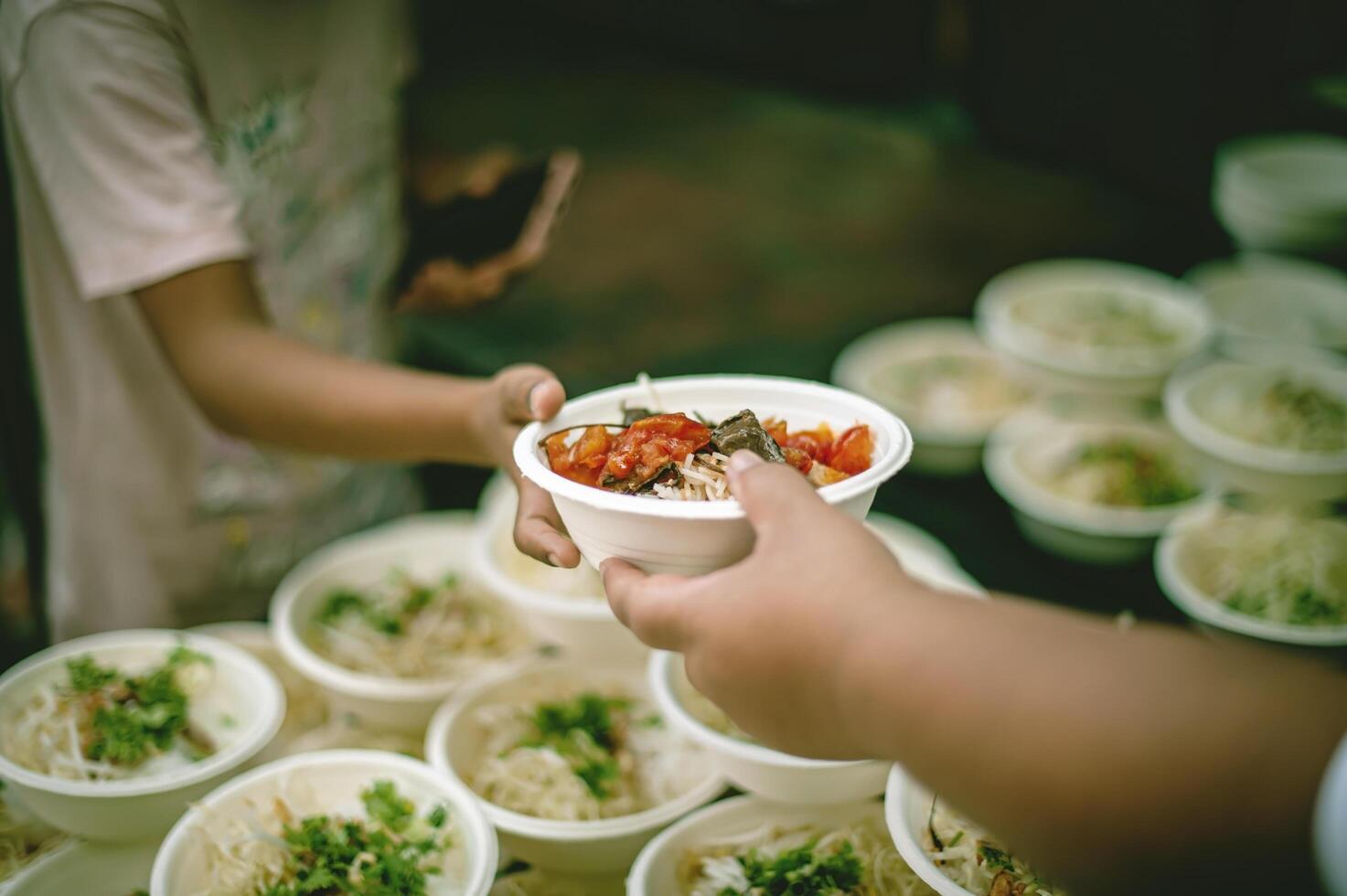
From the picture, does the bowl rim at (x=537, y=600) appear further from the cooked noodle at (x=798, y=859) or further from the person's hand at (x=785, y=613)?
the person's hand at (x=785, y=613)

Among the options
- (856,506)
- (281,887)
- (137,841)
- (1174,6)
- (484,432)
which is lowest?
(137,841)

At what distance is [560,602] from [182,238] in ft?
3.51

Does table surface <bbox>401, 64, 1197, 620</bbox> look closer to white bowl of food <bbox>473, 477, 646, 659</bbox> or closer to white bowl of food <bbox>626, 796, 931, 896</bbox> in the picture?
white bowl of food <bbox>473, 477, 646, 659</bbox>

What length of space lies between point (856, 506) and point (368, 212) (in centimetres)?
206

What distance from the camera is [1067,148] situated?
513cm

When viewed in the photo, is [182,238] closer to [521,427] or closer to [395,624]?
[521,427]

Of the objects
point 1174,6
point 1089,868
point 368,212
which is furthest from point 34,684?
point 1174,6

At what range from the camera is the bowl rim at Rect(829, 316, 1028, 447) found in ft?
11.4

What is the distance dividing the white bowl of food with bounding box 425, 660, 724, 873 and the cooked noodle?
12 cm

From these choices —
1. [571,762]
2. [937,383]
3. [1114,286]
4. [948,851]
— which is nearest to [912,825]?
[948,851]

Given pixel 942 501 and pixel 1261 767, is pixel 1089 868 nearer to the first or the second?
pixel 1261 767

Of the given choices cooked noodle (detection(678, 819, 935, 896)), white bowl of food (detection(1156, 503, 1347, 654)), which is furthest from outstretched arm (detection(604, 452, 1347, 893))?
white bowl of food (detection(1156, 503, 1347, 654))

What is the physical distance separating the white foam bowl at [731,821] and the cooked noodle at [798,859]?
0.4 inches

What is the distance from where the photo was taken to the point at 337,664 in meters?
2.41
